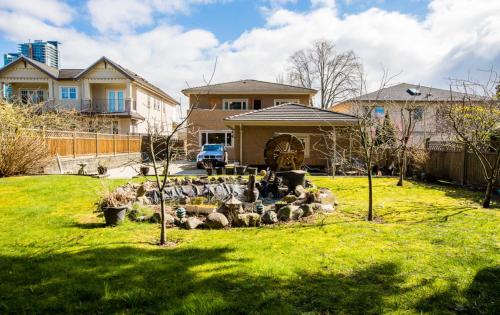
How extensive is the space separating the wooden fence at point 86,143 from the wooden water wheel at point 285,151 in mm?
10343

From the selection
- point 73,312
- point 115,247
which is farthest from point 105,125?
point 73,312

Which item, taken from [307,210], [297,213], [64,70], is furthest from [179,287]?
[64,70]

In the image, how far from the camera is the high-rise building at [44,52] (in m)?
33.0

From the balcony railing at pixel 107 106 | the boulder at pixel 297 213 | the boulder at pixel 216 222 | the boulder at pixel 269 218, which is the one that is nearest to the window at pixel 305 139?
the boulder at pixel 297 213

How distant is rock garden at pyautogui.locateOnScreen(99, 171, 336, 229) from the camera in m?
6.68

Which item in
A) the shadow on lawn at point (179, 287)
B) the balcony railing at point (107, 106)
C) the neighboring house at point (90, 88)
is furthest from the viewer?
the balcony railing at point (107, 106)

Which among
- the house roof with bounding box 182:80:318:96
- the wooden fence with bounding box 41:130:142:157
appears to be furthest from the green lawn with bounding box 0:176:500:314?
the house roof with bounding box 182:80:318:96

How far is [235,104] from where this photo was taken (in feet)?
92.7

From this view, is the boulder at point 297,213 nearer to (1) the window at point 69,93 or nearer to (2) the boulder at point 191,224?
(2) the boulder at point 191,224

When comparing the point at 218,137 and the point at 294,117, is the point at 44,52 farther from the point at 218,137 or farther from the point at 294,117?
the point at 294,117

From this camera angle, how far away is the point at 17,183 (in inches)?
424

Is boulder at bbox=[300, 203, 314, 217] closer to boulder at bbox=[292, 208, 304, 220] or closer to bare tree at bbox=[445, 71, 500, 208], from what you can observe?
boulder at bbox=[292, 208, 304, 220]

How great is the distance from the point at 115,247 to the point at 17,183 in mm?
8060

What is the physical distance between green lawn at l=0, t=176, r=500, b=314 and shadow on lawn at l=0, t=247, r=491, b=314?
12 mm
